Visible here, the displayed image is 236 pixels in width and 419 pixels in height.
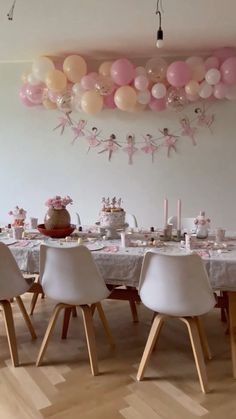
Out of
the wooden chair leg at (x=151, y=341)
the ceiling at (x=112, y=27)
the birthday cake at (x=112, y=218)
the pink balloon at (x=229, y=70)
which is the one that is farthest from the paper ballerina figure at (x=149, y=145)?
the wooden chair leg at (x=151, y=341)

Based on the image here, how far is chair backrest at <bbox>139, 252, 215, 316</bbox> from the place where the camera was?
1920 millimetres

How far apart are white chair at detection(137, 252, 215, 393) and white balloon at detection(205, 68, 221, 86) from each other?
2305 mm

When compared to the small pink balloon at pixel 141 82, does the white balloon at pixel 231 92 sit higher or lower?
lower

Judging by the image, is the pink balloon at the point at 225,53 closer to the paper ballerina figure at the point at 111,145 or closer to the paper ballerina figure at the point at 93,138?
the paper ballerina figure at the point at 111,145

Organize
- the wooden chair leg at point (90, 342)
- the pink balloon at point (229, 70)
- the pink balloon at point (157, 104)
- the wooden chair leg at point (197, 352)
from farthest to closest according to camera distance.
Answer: the pink balloon at point (157, 104) → the pink balloon at point (229, 70) → the wooden chair leg at point (90, 342) → the wooden chair leg at point (197, 352)

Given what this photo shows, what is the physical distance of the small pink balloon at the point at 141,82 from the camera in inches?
146

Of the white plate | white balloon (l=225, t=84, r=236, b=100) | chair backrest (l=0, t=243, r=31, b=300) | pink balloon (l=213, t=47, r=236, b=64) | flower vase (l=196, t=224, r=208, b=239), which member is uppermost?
pink balloon (l=213, t=47, r=236, b=64)

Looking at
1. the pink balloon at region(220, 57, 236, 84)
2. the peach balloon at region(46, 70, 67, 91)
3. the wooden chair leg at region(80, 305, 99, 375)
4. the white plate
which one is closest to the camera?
the wooden chair leg at region(80, 305, 99, 375)

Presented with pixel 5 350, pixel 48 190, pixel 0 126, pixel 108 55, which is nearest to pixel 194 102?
pixel 108 55

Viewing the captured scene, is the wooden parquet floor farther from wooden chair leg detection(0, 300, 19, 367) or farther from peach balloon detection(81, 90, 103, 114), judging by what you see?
peach balloon detection(81, 90, 103, 114)

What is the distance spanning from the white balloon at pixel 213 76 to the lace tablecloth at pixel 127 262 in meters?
1.85

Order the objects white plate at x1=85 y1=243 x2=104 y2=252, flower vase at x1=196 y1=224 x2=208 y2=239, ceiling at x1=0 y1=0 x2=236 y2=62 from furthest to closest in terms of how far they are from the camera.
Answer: ceiling at x1=0 y1=0 x2=236 y2=62 → flower vase at x1=196 y1=224 x2=208 y2=239 → white plate at x1=85 y1=243 x2=104 y2=252

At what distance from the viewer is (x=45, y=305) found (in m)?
3.26

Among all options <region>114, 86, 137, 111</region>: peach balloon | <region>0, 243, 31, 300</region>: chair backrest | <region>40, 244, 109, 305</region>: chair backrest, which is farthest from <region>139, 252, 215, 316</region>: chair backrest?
<region>114, 86, 137, 111</region>: peach balloon
